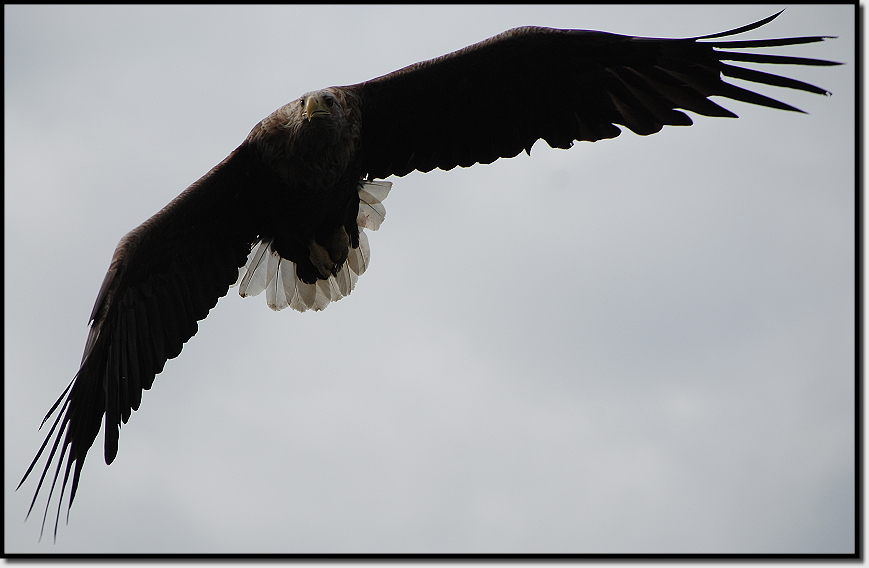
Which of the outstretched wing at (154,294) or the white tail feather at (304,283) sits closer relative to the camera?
the outstretched wing at (154,294)

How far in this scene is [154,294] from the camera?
5.24 metres

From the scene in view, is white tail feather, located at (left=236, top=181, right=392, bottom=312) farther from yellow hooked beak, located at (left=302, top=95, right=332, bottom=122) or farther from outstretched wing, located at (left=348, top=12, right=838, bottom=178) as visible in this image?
yellow hooked beak, located at (left=302, top=95, right=332, bottom=122)

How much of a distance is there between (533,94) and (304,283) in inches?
91.1

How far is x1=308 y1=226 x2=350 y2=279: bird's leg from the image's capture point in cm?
576

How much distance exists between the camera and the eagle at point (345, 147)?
4.82m

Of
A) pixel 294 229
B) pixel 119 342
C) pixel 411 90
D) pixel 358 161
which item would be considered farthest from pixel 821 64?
pixel 119 342

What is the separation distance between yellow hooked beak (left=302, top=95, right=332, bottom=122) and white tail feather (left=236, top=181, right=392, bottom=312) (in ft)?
4.51

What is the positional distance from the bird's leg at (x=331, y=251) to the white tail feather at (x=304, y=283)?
308 millimetres

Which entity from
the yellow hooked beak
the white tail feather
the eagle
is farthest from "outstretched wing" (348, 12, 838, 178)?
the white tail feather

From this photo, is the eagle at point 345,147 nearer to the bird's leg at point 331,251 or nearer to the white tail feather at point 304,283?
the bird's leg at point 331,251

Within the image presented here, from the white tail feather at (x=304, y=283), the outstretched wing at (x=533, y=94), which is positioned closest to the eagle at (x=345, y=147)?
the outstretched wing at (x=533, y=94)

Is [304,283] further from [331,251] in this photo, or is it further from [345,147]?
[345,147]

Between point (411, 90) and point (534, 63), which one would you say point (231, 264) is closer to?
point (411, 90)

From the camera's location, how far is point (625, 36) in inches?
189
